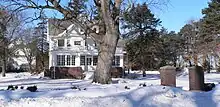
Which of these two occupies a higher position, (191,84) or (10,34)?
(10,34)

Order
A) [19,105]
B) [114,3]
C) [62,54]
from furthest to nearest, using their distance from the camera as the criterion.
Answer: [62,54], [114,3], [19,105]

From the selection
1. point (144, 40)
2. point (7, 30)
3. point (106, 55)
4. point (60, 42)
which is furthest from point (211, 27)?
point (106, 55)

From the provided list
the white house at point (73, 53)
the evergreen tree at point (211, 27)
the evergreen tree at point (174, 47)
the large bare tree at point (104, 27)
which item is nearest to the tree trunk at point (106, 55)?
the large bare tree at point (104, 27)

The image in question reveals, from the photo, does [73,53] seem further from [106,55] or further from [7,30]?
[106,55]

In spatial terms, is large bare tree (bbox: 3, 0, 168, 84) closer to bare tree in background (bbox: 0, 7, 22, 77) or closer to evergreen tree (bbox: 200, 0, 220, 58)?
bare tree in background (bbox: 0, 7, 22, 77)

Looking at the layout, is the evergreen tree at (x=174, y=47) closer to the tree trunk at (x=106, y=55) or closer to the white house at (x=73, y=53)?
the white house at (x=73, y=53)

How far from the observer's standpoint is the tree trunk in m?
19.7

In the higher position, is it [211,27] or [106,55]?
[211,27]

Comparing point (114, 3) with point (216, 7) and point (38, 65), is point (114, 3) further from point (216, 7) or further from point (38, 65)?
point (38, 65)

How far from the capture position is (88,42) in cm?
4612

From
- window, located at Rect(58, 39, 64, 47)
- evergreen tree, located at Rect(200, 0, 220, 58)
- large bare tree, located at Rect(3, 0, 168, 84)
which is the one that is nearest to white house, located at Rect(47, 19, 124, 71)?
window, located at Rect(58, 39, 64, 47)

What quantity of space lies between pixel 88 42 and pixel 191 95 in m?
36.5

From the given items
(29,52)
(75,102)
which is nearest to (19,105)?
(75,102)

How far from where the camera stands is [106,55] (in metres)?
20.0
